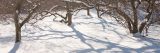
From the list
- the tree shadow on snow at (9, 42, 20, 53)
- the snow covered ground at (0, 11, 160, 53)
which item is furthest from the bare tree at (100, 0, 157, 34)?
the tree shadow on snow at (9, 42, 20, 53)

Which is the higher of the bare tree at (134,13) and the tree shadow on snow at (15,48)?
the bare tree at (134,13)

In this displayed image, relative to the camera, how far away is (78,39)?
12.0m

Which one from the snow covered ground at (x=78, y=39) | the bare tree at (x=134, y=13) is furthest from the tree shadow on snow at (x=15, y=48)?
the bare tree at (x=134, y=13)

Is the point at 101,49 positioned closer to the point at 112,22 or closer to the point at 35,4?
the point at 35,4

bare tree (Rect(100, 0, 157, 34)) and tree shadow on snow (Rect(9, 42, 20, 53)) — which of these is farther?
bare tree (Rect(100, 0, 157, 34))

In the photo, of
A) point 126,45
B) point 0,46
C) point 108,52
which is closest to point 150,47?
point 126,45

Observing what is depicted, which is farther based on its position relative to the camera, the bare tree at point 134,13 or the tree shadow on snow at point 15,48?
the bare tree at point 134,13

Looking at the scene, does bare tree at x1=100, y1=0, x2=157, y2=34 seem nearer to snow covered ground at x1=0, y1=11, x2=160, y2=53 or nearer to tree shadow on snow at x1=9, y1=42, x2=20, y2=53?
snow covered ground at x1=0, y1=11, x2=160, y2=53

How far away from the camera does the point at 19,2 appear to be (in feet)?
35.6

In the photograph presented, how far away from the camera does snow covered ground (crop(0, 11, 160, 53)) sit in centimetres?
1038

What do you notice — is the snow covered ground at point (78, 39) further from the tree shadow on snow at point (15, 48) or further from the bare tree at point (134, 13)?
the bare tree at point (134, 13)

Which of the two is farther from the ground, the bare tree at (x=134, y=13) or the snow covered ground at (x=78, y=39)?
the bare tree at (x=134, y=13)

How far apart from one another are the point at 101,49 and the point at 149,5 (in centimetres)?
284

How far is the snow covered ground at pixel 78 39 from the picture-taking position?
10.4 metres
